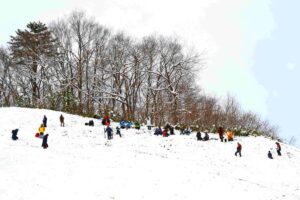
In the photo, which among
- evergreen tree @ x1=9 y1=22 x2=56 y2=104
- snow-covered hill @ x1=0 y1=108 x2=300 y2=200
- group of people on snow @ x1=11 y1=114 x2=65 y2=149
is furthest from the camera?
evergreen tree @ x1=9 y1=22 x2=56 y2=104

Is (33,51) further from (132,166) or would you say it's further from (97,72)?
(132,166)

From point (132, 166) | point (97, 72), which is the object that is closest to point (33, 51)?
point (97, 72)

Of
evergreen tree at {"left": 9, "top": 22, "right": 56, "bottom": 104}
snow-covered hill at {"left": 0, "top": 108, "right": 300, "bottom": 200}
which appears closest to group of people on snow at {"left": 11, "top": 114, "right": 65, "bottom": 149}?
snow-covered hill at {"left": 0, "top": 108, "right": 300, "bottom": 200}

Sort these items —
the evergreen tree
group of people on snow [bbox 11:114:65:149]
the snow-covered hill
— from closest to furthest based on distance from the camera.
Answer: the snow-covered hill → group of people on snow [bbox 11:114:65:149] → the evergreen tree

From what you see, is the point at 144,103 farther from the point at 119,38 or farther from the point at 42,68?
the point at 42,68

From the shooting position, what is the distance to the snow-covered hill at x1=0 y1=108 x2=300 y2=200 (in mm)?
17859

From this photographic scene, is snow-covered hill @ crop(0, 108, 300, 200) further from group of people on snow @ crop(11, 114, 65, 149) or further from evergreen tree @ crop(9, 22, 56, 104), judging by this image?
evergreen tree @ crop(9, 22, 56, 104)

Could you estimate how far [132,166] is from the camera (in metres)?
23.2

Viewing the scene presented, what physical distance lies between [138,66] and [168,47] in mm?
6400

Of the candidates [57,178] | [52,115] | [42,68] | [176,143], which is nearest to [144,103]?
[42,68]

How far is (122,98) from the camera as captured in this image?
163 feet

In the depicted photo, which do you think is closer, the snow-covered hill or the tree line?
the snow-covered hill

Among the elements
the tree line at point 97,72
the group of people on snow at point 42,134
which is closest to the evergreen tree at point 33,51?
the tree line at point 97,72

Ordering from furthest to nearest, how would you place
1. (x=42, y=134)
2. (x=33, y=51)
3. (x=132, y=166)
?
(x=33, y=51) → (x=42, y=134) → (x=132, y=166)
